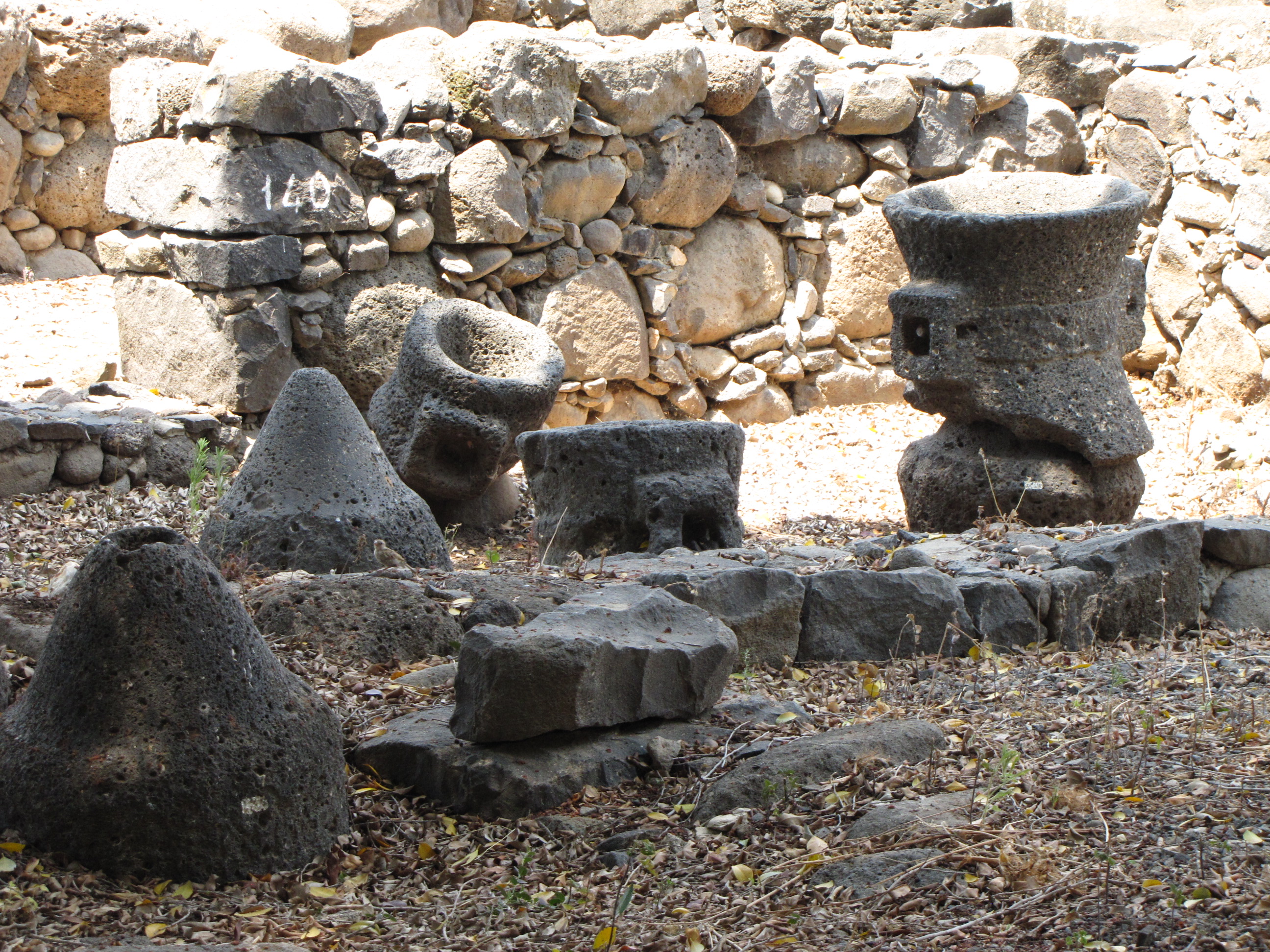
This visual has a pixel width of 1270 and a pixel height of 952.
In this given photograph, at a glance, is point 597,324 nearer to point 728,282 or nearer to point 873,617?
point 728,282

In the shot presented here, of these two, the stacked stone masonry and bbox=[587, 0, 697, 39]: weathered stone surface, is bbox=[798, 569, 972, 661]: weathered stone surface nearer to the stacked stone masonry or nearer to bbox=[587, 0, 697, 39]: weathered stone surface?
the stacked stone masonry

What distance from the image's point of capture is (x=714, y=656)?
9.81ft

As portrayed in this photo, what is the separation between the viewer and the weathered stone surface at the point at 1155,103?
9.62 meters

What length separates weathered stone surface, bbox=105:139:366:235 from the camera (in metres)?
6.78

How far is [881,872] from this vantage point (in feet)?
7.38

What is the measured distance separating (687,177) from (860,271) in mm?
1616

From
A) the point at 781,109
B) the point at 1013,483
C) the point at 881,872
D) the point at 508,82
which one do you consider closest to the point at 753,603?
the point at 881,872

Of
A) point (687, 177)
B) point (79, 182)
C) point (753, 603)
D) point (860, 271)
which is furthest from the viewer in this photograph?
point (860, 271)

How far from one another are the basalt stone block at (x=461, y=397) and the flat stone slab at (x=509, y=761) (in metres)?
3.11

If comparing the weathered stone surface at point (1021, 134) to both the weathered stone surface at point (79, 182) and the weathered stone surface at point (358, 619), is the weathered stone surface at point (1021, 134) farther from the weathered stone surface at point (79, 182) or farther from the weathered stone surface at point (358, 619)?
the weathered stone surface at point (358, 619)

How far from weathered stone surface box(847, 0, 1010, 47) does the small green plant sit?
661 cm

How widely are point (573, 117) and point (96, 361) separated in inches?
124

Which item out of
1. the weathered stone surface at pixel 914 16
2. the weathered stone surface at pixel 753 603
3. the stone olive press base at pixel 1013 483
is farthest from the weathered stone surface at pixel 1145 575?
the weathered stone surface at pixel 914 16

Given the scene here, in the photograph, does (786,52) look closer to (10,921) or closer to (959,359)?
(959,359)
